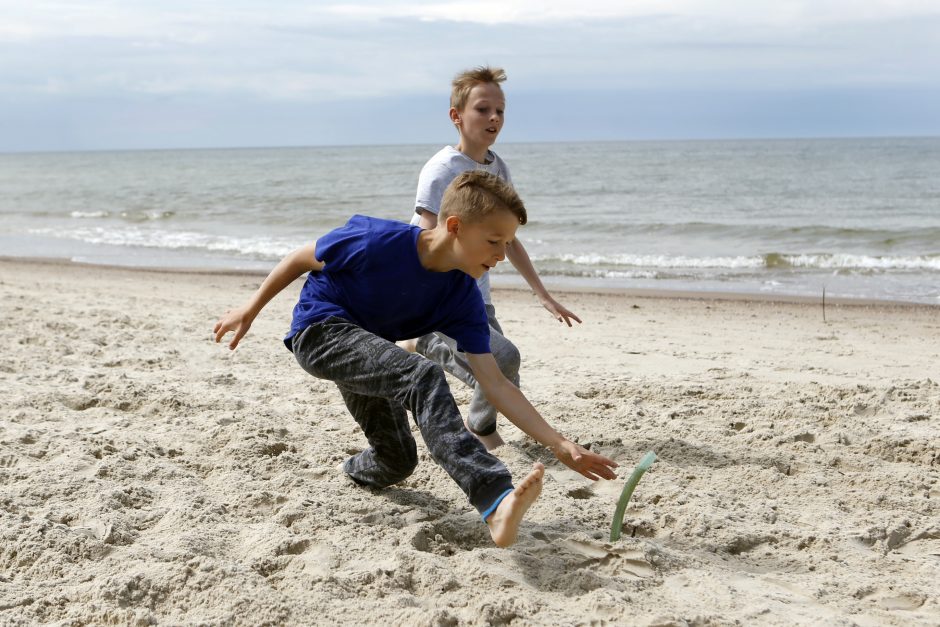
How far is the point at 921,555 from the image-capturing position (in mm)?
2834

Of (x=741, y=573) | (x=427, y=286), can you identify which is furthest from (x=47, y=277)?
(x=741, y=573)

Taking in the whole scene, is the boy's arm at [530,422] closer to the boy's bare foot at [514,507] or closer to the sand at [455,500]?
the boy's bare foot at [514,507]

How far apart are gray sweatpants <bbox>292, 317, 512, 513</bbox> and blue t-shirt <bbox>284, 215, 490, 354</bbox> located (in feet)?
0.28

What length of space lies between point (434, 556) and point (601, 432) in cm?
154

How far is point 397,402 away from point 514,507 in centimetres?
61

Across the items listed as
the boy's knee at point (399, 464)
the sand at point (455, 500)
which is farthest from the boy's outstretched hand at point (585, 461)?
the boy's knee at point (399, 464)

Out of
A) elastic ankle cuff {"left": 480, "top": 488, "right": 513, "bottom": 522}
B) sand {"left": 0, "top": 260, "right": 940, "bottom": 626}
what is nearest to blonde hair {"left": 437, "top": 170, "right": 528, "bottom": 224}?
elastic ankle cuff {"left": 480, "top": 488, "right": 513, "bottom": 522}

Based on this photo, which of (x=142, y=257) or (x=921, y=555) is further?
(x=142, y=257)

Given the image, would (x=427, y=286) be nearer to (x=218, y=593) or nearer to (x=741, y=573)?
(x=218, y=593)

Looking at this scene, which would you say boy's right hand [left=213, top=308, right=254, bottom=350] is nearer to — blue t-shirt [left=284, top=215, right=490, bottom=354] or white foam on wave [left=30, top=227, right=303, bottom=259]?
blue t-shirt [left=284, top=215, right=490, bottom=354]

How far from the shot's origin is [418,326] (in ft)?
9.79

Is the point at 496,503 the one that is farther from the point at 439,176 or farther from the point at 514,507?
the point at 439,176

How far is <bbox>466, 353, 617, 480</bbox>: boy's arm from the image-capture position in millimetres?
2475

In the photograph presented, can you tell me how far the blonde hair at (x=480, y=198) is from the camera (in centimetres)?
265
